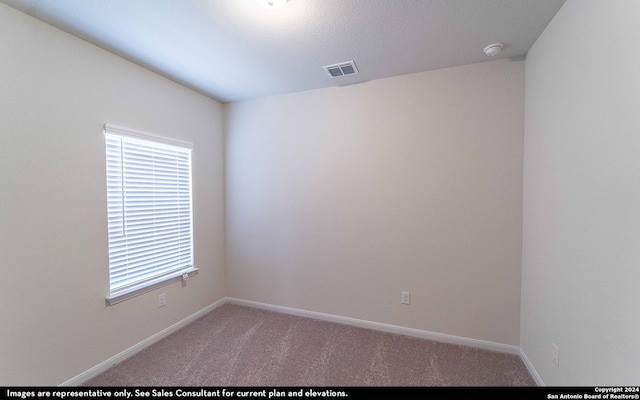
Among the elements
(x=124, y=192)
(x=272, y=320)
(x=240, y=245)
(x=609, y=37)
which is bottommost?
(x=272, y=320)

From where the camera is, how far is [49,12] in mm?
1621

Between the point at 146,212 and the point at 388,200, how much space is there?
246 centimetres

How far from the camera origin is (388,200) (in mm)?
2586

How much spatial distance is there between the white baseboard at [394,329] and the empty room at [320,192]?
27mm

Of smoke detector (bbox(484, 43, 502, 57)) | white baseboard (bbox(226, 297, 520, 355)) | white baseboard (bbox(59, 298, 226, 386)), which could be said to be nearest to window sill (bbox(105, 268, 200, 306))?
white baseboard (bbox(59, 298, 226, 386))

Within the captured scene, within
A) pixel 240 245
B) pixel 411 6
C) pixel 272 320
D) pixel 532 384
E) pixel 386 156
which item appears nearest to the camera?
pixel 411 6

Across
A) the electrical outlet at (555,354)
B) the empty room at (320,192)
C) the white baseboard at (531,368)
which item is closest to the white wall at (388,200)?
the empty room at (320,192)

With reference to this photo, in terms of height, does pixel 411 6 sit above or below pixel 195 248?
above

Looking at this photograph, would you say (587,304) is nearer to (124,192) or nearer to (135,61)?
(124,192)

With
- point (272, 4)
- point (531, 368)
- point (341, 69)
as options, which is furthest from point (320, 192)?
point (531, 368)

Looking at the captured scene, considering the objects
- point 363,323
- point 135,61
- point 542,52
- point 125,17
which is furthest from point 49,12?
point 363,323

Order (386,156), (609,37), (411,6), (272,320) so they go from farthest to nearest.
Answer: (272,320)
(386,156)
(411,6)
(609,37)

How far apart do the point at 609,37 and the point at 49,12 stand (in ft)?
10.8

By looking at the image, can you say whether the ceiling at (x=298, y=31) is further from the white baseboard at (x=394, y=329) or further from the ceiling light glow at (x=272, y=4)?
the white baseboard at (x=394, y=329)
